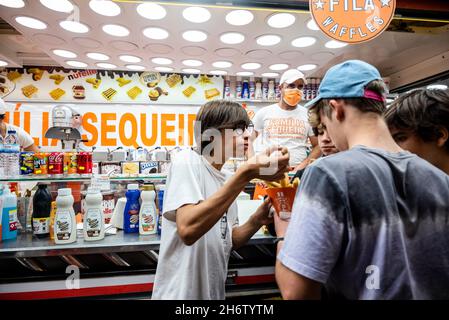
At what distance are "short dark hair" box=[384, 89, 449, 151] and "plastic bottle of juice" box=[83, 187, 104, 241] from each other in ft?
5.66

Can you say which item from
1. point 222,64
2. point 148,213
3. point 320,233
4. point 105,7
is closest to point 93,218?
point 148,213

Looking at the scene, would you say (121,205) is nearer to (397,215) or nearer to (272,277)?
(272,277)

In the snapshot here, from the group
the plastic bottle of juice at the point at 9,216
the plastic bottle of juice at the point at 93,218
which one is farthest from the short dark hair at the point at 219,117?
the plastic bottle of juice at the point at 9,216

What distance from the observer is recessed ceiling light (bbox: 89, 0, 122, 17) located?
8.29 feet

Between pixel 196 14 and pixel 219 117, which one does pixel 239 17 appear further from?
pixel 219 117

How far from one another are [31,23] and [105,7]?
1.09 metres

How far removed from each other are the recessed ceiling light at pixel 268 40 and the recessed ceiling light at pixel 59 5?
2191mm

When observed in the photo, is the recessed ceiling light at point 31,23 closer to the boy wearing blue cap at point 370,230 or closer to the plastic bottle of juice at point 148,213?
the plastic bottle of juice at point 148,213

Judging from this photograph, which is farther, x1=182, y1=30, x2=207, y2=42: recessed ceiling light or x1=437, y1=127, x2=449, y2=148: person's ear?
x1=182, y1=30, x2=207, y2=42: recessed ceiling light

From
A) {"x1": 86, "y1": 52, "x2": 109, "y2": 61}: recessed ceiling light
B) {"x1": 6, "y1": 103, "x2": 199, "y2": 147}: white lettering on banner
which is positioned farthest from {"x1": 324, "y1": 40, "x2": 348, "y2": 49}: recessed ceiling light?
{"x1": 86, "y1": 52, "x2": 109, "y2": 61}: recessed ceiling light

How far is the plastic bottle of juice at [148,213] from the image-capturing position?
1.77 metres

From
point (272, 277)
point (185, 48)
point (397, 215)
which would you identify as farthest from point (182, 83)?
point (397, 215)

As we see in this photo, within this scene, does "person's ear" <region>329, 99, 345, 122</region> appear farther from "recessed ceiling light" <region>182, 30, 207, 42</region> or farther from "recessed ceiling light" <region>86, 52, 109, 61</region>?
"recessed ceiling light" <region>86, 52, 109, 61</region>

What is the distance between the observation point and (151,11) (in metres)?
2.71
